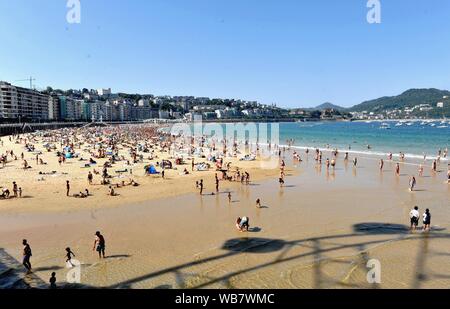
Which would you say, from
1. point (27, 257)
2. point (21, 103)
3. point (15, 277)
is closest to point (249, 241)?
point (27, 257)

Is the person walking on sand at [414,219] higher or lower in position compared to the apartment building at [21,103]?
lower

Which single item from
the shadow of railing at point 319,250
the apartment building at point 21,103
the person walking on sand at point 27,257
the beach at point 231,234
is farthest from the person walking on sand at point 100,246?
the apartment building at point 21,103

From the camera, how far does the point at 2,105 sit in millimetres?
108938

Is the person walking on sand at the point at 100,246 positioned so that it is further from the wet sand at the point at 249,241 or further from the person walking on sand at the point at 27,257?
the person walking on sand at the point at 27,257

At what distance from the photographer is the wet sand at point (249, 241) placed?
9859 mm

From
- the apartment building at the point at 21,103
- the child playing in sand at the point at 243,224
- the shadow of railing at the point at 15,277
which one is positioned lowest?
the shadow of railing at the point at 15,277

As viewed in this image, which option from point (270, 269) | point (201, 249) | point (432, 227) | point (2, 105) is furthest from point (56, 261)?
point (2, 105)

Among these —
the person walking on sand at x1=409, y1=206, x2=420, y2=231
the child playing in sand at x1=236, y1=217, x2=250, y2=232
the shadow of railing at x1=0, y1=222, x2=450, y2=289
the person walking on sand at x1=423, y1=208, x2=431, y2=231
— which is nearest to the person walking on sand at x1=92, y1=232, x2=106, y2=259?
the shadow of railing at x1=0, y1=222, x2=450, y2=289

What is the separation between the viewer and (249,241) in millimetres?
12758

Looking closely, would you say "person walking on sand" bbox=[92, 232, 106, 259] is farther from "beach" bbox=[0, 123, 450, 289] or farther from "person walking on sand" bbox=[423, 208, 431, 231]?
"person walking on sand" bbox=[423, 208, 431, 231]

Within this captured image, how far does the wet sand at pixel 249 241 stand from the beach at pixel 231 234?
34 millimetres

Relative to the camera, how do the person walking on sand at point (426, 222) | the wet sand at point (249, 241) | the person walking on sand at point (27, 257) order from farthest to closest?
1. the person walking on sand at point (426, 222)
2. the person walking on sand at point (27, 257)
3. the wet sand at point (249, 241)

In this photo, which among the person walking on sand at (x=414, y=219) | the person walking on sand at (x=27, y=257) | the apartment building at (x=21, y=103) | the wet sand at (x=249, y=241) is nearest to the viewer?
A: the wet sand at (x=249, y=241)
